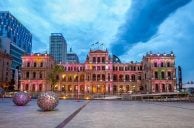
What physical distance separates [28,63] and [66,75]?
54.9 feet

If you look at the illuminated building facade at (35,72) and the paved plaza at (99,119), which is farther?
the illuminated building facade at (35,72)

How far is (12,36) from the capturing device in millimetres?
146500

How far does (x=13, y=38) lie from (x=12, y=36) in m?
1.47

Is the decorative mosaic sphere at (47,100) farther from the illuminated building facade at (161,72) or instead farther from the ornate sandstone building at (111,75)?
the illuminated building facade at (161,72)

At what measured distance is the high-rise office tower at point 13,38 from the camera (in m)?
128

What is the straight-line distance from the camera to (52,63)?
112375 millimetres

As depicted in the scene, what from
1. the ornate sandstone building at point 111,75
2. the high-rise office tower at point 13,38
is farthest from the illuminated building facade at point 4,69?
the high-rise office tower at point 13,38

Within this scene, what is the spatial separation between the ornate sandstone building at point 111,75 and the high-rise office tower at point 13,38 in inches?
1103

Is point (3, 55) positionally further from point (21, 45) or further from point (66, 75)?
point (21, 45)

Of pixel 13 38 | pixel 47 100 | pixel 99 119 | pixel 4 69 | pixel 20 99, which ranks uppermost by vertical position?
pixel 13 38

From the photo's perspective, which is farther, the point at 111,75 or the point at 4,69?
the point at 111,75

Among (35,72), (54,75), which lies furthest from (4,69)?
(54,75)

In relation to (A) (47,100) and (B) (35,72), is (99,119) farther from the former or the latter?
(B) (35,72)

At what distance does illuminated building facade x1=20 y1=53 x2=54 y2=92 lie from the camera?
10262 cm
